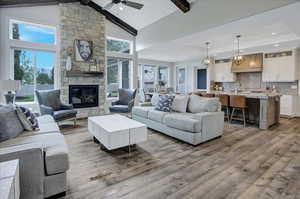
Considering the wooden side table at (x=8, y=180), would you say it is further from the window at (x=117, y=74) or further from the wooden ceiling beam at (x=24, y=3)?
the window at (x=117, y=74)

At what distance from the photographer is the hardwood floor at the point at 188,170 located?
1905mm

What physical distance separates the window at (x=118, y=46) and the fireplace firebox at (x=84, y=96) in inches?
70.3

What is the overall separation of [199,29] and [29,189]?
15.9 ft

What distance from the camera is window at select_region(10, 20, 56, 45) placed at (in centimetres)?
496

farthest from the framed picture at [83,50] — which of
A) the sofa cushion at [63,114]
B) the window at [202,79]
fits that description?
the window at [202,79]

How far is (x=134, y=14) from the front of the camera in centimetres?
593

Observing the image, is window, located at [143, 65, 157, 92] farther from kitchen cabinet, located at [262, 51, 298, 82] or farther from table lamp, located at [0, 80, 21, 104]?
table lamp, located at [0, 80, 21, 104]

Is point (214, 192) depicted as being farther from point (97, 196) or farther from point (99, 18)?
point (99, 18)

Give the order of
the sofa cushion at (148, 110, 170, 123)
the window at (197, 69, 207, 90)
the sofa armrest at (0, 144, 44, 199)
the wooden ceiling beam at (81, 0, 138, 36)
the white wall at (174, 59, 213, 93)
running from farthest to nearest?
the white wall at (174, 59, 213, 93) → the window at (197, 69, 207, 90) → the wooden ceiling beam at (81, 0, 138, 36) → the sofa cushion at (148, 110, 170, 123) → the sofa armrest at (0, 144, 44, 199)

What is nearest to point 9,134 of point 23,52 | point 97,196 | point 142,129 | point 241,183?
point 97,196

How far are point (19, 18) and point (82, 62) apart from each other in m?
2.03

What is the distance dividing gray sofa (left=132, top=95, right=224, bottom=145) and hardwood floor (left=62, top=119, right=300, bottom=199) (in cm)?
16

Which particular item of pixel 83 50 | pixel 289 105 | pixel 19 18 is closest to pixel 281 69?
pixel 289 105

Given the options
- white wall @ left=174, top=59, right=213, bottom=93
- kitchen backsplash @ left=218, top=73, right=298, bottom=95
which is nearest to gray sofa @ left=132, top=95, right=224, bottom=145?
kitchen backsplash @ left=218, top=73, right=298, bottom=95
